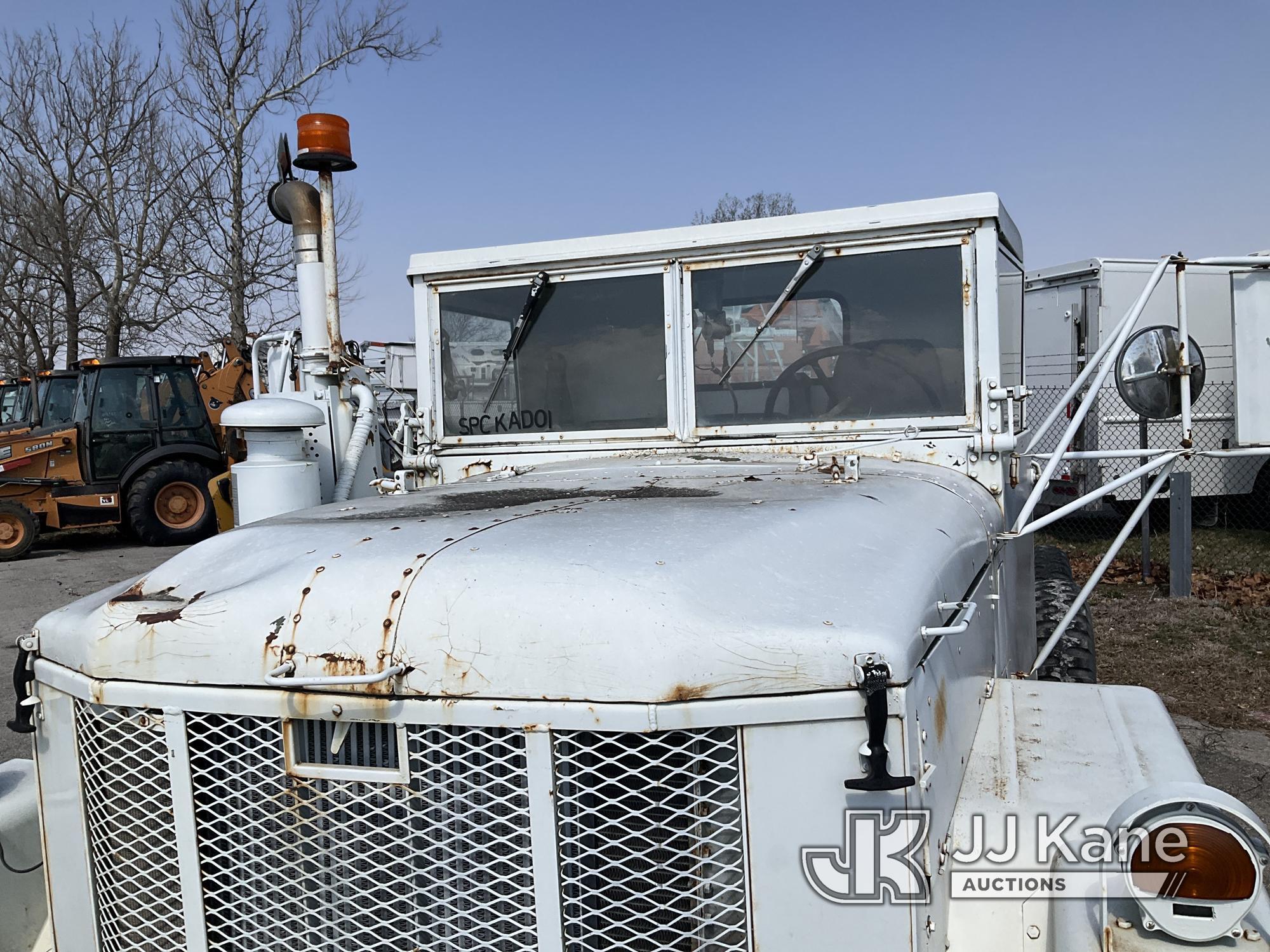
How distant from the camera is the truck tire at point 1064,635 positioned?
13.0ft

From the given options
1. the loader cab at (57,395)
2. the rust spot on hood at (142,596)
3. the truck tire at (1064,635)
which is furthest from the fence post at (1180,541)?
the loader cab at (57,395)

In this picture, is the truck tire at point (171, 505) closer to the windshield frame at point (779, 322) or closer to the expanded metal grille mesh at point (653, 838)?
the windshield frame at point (779, 322)

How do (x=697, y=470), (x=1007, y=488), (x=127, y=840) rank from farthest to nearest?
(x=1007, y=488)
(x=697, y=470)
(x=127, y=840)

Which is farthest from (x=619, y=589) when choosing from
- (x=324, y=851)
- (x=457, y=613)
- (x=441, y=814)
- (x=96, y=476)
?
(x=96, y=476)

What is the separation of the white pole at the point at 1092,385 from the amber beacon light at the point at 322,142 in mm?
2529

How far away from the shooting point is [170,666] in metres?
1.78

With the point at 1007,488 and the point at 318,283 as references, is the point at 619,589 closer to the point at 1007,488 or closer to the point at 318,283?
the point at 1007,488

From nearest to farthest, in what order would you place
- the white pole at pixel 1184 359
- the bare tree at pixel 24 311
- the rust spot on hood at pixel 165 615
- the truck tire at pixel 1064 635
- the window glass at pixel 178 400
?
the rust spot on hood at pixel 165 615, the white pole at pixel 1184 359, the truck tire at pixel 1064 635, the window glass at pixel 178 400, the bare tree at pixel 24 311

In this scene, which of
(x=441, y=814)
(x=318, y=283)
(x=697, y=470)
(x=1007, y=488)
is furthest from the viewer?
(x=318, y=283)

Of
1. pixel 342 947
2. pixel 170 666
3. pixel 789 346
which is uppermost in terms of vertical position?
pixel 789 346

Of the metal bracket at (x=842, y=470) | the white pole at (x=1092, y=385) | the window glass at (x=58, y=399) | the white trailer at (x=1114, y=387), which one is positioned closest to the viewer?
the metal bracket at (x=842, y=470)

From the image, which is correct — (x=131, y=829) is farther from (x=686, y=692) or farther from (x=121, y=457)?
(x=121, y=457)

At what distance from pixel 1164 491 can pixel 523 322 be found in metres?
9.29

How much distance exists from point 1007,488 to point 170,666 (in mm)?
2436
